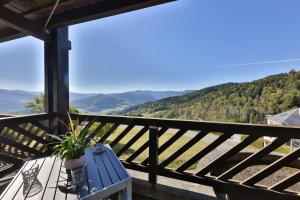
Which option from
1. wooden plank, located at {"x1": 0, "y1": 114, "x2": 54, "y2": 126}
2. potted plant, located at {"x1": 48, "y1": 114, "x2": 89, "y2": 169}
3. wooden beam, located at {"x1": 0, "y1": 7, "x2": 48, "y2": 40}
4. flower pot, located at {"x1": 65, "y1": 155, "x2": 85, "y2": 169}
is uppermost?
wooden beam, located at {"x1": 0, "y1": 7, "x2": 48, "y2": 40}

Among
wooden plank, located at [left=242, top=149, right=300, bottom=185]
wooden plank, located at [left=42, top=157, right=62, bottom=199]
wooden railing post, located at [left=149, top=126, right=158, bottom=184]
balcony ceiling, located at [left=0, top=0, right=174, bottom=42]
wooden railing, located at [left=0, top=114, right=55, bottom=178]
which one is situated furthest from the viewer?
wooden railing, located at [left=0, top=114, right=55, bottom=178]

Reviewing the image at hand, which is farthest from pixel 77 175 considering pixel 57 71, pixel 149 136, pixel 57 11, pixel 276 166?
pixel 57 11

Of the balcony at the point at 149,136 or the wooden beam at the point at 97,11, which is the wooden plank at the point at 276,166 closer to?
the balcony at the point at 149,136

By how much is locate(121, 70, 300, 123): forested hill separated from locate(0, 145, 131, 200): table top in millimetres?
4534

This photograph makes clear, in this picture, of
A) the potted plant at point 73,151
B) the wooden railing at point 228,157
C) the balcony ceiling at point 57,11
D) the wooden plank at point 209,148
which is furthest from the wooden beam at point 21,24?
the wooden plank at point 209,148

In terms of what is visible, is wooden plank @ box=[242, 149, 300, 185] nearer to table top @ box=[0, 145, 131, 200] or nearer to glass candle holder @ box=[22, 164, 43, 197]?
table top @ box=[0, 145, 131, 200]

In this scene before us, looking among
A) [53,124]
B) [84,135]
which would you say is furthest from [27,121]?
[84,135]

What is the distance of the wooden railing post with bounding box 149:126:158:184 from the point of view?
8.68ft

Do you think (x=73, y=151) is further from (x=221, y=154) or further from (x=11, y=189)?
(x=221, y=154)

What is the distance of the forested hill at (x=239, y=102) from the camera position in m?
7.24

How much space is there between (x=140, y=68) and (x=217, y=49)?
1336 centimetres

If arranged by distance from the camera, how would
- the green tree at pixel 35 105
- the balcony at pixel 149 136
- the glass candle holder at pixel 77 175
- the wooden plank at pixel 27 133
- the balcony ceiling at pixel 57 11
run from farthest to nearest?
the green tree at pixel 35 105
the wooden plank at pixel 27 133
the balcony ceiling at pixel 57 11
the balcony at pixel 149 136
the glass candle holder at pixel 77 175

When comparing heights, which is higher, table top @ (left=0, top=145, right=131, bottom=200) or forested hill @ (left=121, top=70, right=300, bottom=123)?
forested hill @ (left=121, top=70, right=300, bottom=123)

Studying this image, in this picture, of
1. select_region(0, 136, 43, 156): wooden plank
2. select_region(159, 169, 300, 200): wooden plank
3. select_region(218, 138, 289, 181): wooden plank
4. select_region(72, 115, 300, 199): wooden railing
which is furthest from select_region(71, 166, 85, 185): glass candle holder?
select_region(0, 136, 43, 156): wooden plank
